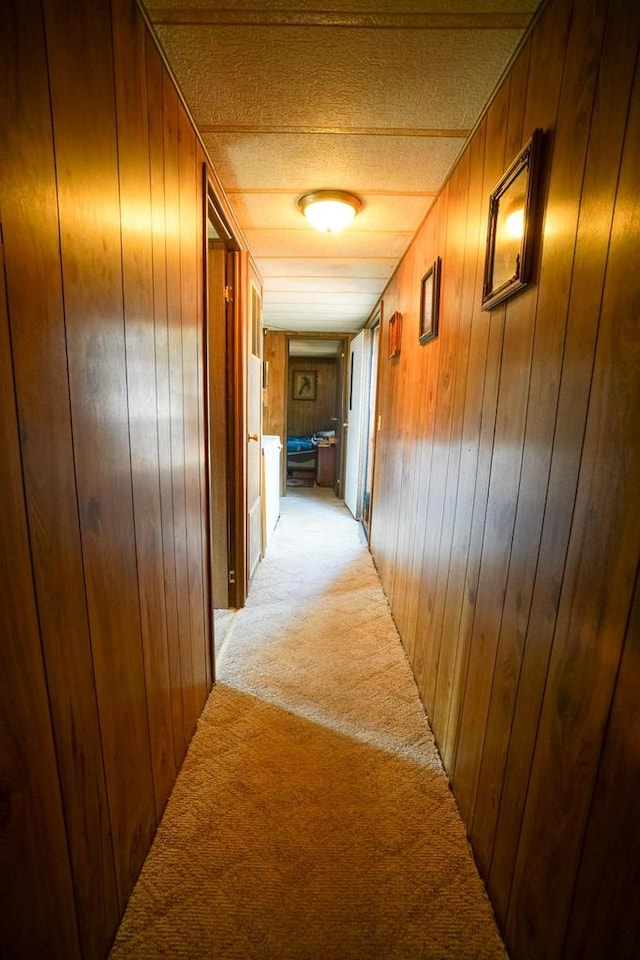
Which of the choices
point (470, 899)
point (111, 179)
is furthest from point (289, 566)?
point (111, 179)

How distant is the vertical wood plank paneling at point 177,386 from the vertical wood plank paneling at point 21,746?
652 mm

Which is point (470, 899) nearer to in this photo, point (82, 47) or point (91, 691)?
point (91, 691)

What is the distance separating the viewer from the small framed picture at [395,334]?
258 cm

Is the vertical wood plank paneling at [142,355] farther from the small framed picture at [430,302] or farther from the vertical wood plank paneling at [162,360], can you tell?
the small framed picture at [430,302]

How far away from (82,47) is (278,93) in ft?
2.24

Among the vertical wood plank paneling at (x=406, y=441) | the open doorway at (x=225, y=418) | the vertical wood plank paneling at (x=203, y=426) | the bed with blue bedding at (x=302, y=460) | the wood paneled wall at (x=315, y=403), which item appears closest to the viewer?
the vertical wood plank paneling at (x=203, y=426)

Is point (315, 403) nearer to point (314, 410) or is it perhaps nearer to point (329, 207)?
point (314, 410)

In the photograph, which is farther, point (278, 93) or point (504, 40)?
point (278, 93)

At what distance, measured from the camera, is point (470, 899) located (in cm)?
105

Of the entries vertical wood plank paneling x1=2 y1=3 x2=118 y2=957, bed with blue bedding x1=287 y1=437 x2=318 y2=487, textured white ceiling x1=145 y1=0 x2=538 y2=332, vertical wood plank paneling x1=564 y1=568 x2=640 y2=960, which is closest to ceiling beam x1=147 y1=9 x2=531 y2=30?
textured white ceiling x1=145 y1=0 x2=538 y2=332

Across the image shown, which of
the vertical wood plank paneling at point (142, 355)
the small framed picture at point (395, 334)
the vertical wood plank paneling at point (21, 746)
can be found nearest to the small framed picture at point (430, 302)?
the small framed picture at point (395, 334)

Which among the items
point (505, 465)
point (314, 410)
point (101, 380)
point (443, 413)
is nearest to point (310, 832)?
point (505, 465)

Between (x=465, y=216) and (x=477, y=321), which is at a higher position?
(x=465, y=216)

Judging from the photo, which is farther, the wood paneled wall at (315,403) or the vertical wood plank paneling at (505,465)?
the wood paneled wall at (315,403)
